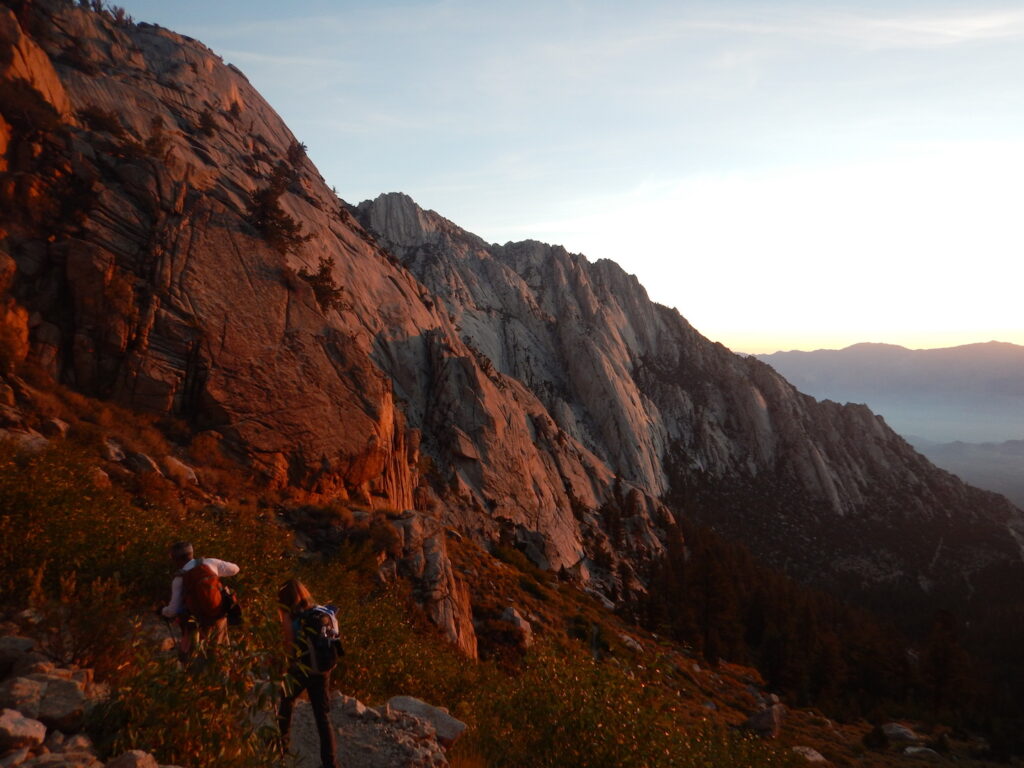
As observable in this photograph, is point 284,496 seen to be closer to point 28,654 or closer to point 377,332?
point 28,654

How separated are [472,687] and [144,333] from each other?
19.2 metres

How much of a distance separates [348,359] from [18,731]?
2392 centimetres

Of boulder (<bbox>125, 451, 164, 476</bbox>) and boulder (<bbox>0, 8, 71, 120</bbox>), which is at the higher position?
boulder (<bbox>0, 8, 71, 120</bbox>)

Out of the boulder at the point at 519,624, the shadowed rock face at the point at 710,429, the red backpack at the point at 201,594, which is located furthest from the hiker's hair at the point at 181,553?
the shadowed rock face at the point at 710,429

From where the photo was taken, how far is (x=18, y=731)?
4777mm

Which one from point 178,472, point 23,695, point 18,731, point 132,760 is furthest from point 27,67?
point 132,760

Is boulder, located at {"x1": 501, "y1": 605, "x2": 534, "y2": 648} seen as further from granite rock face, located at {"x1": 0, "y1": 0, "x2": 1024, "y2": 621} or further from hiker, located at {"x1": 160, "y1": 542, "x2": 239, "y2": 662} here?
hiker, located at {"x1": 160, "y1": 542, "x2": 239, "y2": 662}

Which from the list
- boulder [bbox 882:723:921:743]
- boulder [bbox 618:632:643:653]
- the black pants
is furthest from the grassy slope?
boulder [bbox 882:723:921:743]

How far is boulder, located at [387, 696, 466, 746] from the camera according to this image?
9.97 meters

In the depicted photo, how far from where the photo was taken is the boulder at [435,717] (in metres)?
9.97

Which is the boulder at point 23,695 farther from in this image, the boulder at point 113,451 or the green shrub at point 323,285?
the green shrub at point 323,285

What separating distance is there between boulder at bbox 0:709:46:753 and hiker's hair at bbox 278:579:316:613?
2.97 metres

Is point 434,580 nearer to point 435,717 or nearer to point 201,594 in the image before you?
point 435,717

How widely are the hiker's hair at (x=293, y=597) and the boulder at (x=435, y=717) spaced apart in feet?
11.4
